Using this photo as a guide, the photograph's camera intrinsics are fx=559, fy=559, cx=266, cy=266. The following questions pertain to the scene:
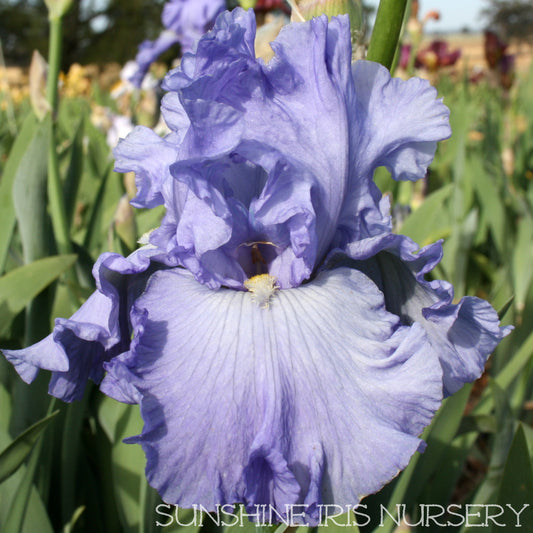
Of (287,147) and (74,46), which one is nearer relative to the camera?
(287,147)

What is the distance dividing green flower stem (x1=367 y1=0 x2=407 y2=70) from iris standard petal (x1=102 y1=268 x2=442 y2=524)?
0.31 m

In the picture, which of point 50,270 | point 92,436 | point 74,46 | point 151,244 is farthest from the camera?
point 74,46

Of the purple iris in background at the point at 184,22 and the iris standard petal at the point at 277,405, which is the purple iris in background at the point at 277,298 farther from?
the purple iris in background at the point at 184,22

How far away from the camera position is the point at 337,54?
574 millimetres

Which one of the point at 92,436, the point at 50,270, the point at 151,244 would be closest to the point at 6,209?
the point at 50,270

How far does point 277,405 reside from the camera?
514mm

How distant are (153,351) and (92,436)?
71 centimetres

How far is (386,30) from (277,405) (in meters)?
0.43

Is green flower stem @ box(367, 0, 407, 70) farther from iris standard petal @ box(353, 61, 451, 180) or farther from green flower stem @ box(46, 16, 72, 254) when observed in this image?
green flower stem @ box(46, 16, 72, 254)

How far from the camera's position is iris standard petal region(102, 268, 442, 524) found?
52 cm

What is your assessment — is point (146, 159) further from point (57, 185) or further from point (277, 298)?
point (57, 185)

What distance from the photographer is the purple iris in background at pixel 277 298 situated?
522 mm

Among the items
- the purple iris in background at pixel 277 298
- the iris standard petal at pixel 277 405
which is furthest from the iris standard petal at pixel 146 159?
the iris standard petal at pixel 277 405

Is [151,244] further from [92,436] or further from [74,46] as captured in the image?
[74,46]
